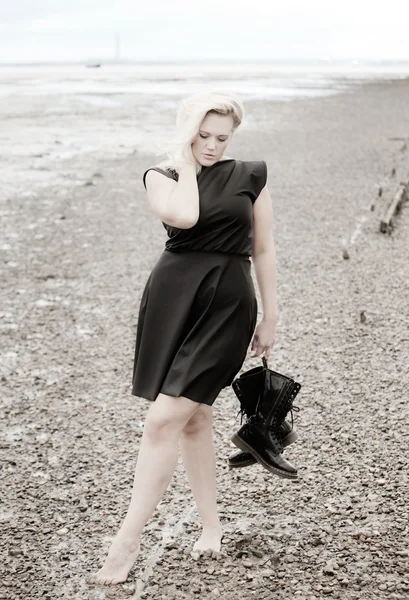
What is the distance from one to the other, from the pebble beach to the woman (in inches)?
26.6

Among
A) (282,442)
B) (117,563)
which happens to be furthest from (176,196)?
(117,563)

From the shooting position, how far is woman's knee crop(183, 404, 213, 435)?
360cm

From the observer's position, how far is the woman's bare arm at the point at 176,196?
130 inches

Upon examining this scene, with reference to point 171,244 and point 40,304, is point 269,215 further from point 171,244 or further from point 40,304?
point 40,304

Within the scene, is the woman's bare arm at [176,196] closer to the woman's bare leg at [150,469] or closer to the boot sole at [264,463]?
the woman's bare leg at [150,469]

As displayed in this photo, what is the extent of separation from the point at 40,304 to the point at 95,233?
340 cm

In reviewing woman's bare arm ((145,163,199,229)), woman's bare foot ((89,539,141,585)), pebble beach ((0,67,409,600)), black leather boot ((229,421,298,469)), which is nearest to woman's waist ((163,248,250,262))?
woman's bare arm ((145,163,199,229))

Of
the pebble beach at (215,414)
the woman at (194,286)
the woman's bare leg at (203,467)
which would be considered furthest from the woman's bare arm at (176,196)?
the pebble beach at (215,414)

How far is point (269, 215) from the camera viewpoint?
362 cm

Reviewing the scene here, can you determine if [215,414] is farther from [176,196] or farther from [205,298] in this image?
[176,196]

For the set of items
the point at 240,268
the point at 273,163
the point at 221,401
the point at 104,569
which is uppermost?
the point at 240,268

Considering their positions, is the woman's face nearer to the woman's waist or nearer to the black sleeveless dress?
the black sleeveless dress

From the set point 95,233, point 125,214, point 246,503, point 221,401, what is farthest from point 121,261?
point 246,503

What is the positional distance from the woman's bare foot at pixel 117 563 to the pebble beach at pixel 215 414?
0.05 metres
